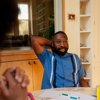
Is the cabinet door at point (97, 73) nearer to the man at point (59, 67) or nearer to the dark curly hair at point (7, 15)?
the man at point (59, 67)

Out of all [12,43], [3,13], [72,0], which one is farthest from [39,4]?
[3,13]

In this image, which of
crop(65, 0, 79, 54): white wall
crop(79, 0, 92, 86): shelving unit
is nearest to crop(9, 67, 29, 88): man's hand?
crop(65, 0, 79, 54): white wall

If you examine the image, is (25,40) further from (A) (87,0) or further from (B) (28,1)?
(A) (87,0)

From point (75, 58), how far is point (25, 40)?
4.28ft

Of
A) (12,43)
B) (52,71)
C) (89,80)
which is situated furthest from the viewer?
(89,80)

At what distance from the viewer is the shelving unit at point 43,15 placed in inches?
106

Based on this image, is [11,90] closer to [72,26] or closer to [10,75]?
[10,75]

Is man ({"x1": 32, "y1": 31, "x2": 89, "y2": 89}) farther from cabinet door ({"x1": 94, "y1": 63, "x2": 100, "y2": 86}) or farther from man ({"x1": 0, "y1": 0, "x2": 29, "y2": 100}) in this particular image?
cabinet door ({"x1": 94, "y1": 63, "x2": 100, "y2": 86})

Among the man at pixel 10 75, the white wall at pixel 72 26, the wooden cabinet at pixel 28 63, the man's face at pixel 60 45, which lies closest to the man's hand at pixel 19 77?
the man at pixel 10 75

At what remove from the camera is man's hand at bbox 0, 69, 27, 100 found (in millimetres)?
285

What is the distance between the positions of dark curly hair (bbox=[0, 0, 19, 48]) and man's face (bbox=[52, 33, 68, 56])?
4.24ft

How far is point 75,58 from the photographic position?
5.08ft

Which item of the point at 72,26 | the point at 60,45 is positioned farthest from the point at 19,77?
the point at 72,26

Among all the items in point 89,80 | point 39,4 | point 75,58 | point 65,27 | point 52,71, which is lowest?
point 89,80
